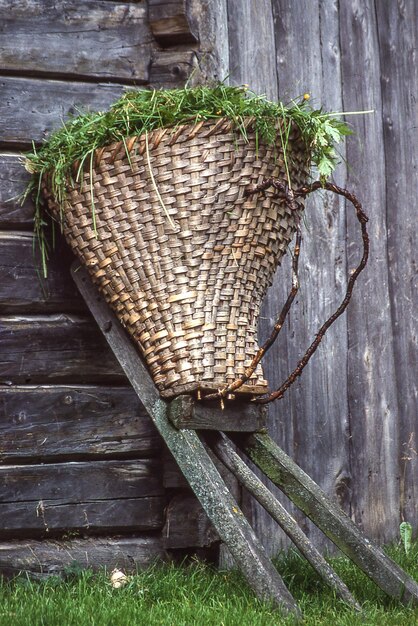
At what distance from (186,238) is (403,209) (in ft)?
5.52

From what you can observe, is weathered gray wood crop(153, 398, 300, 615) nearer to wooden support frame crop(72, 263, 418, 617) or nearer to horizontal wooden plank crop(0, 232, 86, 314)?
wooden support frame crop(72, 263, 418, 617)

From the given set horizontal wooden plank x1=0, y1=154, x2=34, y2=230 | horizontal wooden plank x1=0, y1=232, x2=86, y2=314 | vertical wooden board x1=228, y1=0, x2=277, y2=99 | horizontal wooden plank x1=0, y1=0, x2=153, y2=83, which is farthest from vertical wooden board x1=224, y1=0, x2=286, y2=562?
horizontal wooden plank x1=0, y1=154, x2=34, y2=230

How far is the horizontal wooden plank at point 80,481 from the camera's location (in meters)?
3.29

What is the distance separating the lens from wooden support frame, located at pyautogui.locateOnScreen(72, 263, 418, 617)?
2.87 metres

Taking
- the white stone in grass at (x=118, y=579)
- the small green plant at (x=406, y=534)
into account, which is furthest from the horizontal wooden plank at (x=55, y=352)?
the small green plant at (x=406, y=534)

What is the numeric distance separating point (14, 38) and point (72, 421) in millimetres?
1325

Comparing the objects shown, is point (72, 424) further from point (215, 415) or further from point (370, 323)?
point (370, 323)

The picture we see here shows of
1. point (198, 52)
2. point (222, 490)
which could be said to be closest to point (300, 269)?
point (198, 52)

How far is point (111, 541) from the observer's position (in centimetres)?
343

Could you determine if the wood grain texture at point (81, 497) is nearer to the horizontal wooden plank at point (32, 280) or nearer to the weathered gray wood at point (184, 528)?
the weathered gray wood at point (184, 528)

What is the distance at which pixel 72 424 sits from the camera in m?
3.38

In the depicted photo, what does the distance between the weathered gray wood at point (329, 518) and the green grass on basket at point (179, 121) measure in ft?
3.03

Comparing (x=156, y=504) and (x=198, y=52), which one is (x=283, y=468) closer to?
(x=156, y=504)

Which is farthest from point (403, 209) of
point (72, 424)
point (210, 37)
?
point (72, 424)
